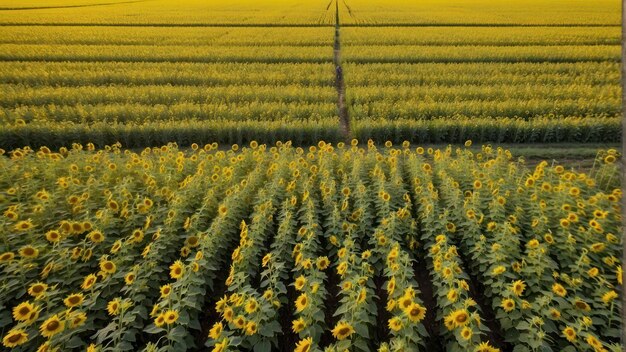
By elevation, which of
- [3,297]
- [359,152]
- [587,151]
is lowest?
[587,151]

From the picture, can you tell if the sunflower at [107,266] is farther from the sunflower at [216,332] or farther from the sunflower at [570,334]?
the sunflower at [570,334]

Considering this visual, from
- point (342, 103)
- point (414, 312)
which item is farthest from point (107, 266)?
point (342, 103)

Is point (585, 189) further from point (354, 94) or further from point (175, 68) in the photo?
point (175, 68)

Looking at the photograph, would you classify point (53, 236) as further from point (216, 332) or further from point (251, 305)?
point (251, 305)

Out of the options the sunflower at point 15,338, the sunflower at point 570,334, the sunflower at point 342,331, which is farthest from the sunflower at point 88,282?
the sunflower at point 570,334

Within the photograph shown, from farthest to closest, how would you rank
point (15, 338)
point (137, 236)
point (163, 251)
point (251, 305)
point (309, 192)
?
1. point (309, 192)
2. point (163, 251)
3. point (137, 236)
4. point (251, 305)
5. point (15, 338)

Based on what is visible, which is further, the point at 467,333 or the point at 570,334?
the point at 570,334

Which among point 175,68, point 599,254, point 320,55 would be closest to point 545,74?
point 320,55
